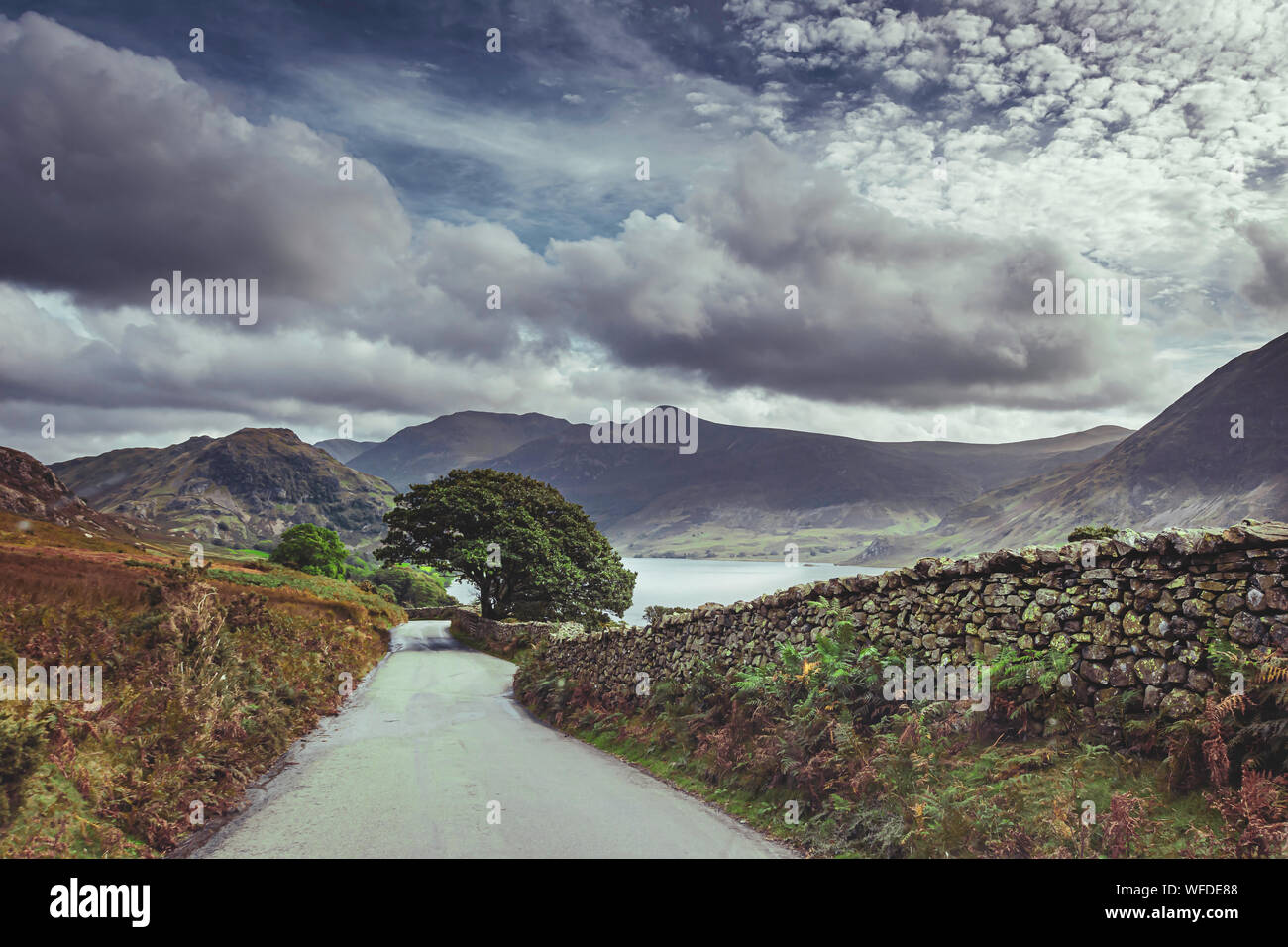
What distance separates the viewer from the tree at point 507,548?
45.0 metres

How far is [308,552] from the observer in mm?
86375

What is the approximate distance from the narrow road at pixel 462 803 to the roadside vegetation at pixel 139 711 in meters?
0.68

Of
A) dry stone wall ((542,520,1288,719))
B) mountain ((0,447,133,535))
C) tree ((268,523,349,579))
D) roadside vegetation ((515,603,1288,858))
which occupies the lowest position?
tree ((268,523,349,579))

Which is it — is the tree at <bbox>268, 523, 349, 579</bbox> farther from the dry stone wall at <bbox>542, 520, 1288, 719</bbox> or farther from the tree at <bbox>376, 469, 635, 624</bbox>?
the dry stone wall at <bbox>542, 520, 1288, 719</bbox>

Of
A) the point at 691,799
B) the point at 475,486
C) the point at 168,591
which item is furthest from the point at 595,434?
the point at 691,799

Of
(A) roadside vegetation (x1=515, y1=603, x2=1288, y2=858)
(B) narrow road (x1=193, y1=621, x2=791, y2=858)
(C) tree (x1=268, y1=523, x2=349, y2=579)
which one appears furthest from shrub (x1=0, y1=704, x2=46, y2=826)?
(C) tree (x1=268, y1=523, x2=349, y2=579)

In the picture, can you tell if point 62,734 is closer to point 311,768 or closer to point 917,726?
point 311,768

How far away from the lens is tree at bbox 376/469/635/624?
45.0 m

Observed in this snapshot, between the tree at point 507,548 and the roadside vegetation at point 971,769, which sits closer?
the roadside vegetation at point 971,769

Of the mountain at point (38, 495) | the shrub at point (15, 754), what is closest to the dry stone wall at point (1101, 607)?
the shrub at point (15, 754)

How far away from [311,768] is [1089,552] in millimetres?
11852

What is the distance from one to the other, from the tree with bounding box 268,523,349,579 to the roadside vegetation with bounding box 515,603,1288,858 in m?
79.9

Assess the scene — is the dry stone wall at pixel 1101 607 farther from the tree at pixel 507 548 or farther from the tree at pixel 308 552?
the tree at pixel 308 552

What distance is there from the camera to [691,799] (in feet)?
34.8
